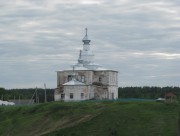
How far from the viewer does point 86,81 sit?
67.8 metres

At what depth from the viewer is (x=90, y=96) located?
66062 mm

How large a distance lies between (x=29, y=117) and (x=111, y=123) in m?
10.8

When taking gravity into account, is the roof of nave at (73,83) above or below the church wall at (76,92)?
above

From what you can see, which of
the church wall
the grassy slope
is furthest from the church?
the grassy slope

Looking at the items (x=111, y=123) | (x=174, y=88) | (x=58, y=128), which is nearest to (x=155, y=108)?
(x=111, y=123)

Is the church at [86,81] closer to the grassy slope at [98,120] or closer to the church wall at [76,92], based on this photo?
the church wall at [76,92]

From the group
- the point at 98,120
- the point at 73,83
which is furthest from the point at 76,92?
the point at 98,120

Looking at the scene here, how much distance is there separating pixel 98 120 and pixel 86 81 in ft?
96.8

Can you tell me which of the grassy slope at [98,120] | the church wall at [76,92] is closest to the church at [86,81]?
the church wall at [76,92]

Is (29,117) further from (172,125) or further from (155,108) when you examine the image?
(172,125)

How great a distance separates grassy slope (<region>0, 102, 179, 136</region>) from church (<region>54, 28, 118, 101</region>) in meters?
17.5

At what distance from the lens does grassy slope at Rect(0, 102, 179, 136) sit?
35969 millimetres

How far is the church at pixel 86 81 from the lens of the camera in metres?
65.4

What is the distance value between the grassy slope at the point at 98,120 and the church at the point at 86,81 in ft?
57.5
